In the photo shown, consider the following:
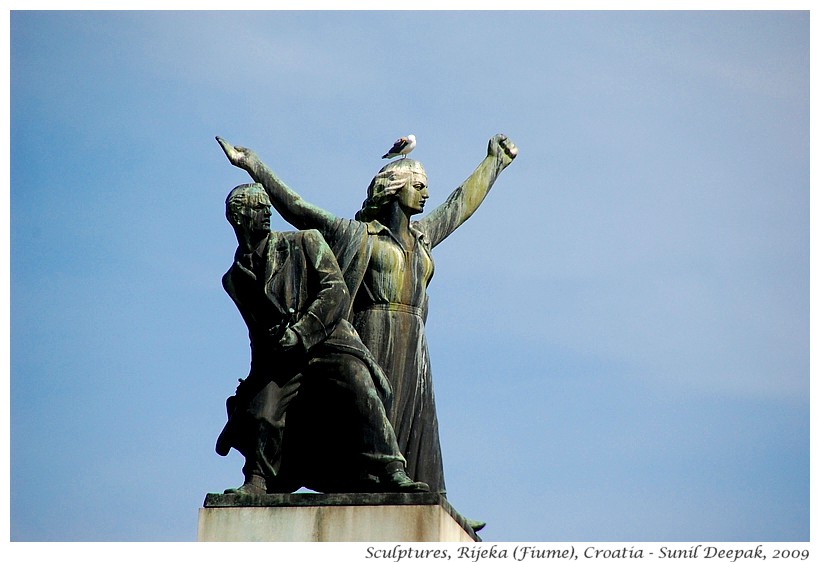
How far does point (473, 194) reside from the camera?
15516 millimetres

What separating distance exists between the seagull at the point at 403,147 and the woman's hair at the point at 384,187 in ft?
2.22

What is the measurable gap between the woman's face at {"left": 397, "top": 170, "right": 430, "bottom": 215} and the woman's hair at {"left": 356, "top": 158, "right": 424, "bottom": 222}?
0.03 m

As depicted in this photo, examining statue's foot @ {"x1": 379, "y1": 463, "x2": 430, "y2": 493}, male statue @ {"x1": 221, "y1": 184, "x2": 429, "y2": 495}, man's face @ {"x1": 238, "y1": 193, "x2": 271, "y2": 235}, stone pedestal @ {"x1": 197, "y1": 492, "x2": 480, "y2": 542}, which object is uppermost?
man's face @ {"x1": 238, "y1": 193, "x2": 271, "y2": 235}

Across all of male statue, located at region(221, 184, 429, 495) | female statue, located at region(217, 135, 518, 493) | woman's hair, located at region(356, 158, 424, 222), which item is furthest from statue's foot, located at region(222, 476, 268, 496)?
woman's hair, located at region(356, 158, 424, 222)

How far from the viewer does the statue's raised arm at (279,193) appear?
1473 cm

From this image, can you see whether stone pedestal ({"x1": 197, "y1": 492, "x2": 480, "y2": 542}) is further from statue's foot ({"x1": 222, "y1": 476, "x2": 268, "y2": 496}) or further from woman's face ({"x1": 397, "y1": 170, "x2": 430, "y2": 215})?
woman's face ({"x1": 397, "y1": 170, "x2": 430, "y2": 215})

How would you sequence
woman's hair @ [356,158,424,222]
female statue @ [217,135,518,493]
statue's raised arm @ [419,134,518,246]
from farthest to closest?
1. statue's raised arm @ [419,134,518,246]
2. woman's hair @ [356,158,424,222]
3. female statue @ [217,135,518,493]

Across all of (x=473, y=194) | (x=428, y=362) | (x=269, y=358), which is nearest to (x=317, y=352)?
(x=269, y=358)

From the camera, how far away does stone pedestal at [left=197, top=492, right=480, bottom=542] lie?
42.5 ft

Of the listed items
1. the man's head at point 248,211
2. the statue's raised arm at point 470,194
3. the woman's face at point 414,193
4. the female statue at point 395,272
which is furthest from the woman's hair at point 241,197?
the statue's raised arm at point 470,194

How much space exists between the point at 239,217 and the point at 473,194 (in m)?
2.61

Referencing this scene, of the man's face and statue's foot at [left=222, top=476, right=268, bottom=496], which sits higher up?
the man's face

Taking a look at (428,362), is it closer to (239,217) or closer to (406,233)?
(406,233)
